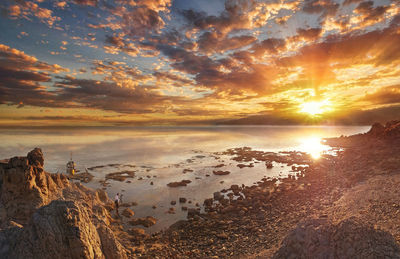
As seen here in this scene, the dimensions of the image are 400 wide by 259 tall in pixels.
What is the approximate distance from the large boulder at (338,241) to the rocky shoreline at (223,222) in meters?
0.03

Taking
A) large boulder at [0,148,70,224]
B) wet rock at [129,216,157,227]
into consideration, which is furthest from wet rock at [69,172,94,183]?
large boulder at [0,148,70,224]

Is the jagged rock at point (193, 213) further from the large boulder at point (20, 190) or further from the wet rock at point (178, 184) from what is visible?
the large boulder at point (20, 190)

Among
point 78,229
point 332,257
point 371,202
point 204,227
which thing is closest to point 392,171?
point 371,202

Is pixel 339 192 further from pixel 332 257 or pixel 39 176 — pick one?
pixel 39 176

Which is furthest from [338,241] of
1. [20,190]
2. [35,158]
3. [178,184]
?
[178,184]

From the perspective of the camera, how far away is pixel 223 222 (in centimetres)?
1928

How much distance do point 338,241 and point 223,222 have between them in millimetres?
13215

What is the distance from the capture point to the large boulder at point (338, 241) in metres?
6.73

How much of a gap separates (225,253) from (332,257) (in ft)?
28.4

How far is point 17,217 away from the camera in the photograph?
1219 cm

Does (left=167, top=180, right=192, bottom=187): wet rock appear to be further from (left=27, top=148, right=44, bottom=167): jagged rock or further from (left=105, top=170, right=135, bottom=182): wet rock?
(left=27, top=148, right=44, bottom=167): jagged rock

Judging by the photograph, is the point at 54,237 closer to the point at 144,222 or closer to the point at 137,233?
the point at 137,233

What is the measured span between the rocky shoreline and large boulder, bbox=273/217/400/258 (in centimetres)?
3

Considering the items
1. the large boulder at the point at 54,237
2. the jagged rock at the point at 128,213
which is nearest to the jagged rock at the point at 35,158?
the large boulder at the point at 54,237
